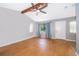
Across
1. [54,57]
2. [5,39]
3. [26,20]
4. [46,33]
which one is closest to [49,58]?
[54,57]

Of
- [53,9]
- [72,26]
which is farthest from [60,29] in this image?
[53,9]

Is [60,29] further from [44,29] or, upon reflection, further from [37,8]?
[37,8]

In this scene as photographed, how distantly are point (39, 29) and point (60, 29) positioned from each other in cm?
47

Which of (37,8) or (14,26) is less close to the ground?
(37,8)

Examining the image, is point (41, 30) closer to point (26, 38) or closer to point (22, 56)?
point (26, 38)

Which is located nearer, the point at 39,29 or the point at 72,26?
the point at 72,26

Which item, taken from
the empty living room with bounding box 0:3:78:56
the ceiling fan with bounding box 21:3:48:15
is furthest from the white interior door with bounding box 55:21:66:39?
the ceiling fan with bounding box 21:3:48:15

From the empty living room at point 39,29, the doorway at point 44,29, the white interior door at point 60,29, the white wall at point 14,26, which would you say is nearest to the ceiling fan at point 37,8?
the empty living room at point 39,29

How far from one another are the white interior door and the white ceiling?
138 mm

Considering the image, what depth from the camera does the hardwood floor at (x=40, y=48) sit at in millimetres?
2115

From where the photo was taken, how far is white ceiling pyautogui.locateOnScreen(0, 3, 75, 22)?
6.77 feet

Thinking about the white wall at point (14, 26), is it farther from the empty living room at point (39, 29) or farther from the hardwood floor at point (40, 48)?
the hardwood floor at point (40, 48)

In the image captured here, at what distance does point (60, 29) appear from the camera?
2.17 m

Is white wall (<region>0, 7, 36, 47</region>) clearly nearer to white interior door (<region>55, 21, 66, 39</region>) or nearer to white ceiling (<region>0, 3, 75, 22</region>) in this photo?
white ceiling (<region>0, 3, 75, 22</region>)
